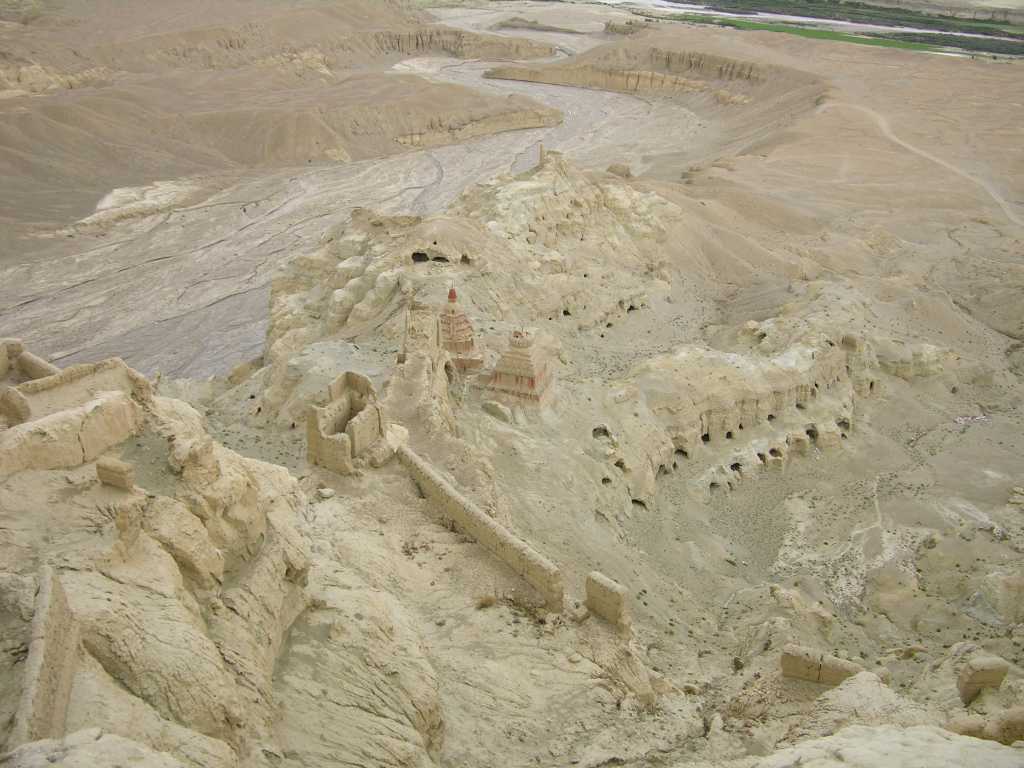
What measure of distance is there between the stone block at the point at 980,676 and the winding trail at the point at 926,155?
3829 cm

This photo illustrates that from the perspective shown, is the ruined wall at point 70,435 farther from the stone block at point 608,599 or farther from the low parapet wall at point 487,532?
the stone block at point 608,599

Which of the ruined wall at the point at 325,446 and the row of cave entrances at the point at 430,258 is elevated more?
the ruined wall at the point at 325,446

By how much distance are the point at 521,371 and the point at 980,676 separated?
1035 cm

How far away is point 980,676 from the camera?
11562 millimetres

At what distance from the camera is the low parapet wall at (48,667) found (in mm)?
Result: 5848

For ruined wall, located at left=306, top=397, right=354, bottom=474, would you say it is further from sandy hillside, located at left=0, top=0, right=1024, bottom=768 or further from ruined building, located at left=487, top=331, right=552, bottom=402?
ruined building, located at left=487, top=331, right=552, bottom=402

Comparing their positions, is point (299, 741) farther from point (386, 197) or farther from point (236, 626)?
point (386, 197)

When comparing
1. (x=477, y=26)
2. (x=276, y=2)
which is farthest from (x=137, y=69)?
(x=477, y=26)

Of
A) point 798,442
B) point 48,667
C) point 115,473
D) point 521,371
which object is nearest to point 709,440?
point 798,442

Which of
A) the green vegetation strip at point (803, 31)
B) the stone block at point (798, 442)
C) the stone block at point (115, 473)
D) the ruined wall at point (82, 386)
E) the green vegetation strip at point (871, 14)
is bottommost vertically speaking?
the stone block at point (798, 442)

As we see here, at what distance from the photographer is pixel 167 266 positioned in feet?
126

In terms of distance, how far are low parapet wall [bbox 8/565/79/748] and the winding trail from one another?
4714cm

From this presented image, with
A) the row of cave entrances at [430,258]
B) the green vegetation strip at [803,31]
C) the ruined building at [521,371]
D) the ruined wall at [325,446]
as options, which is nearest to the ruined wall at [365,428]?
the ruined wall at [325,446]

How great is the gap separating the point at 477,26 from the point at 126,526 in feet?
329
